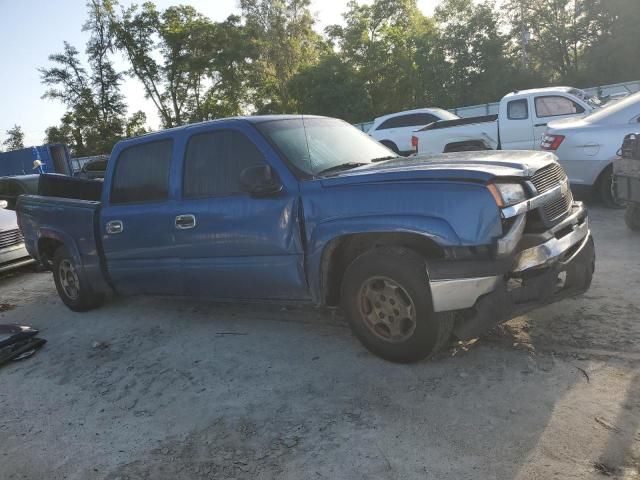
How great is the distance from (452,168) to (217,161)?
6.28 feet

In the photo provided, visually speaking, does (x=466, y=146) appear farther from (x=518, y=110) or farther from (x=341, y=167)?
(x=341, y=167)

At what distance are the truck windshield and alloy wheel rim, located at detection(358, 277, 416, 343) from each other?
0.92m

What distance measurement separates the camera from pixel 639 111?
671cm

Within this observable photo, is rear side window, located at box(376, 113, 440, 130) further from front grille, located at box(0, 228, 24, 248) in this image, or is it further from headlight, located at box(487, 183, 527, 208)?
headlight, located at box(487, 183, 527, 208)

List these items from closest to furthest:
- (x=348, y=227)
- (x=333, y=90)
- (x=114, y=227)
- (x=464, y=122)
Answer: (x=348, y=227) < (x=114, y=227) < (x=464, y=122) < (x=333, y=90)

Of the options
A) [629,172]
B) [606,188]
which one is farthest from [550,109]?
[629,172]

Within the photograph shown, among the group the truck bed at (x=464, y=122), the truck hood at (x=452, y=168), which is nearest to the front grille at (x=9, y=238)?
the truck hood at (x=452, y=168)

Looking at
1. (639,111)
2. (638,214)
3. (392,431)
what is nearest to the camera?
(392,431)

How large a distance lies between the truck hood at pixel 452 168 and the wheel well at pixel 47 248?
152 inches

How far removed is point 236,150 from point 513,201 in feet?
6.83

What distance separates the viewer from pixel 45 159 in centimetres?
2448

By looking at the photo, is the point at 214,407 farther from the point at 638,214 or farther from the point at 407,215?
the point at 638,214

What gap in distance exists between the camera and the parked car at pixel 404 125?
49.9 feet

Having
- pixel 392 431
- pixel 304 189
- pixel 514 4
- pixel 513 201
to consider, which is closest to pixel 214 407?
pixel 392 431
